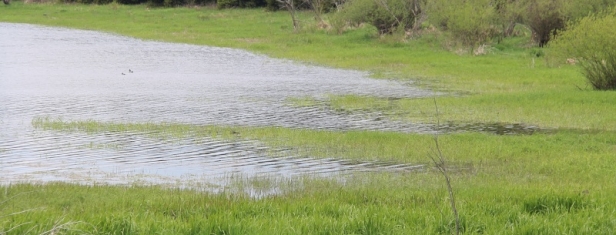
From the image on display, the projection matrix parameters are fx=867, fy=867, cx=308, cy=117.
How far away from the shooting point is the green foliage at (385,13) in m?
42.9

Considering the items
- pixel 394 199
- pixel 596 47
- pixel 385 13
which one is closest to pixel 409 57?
pixel 385 13

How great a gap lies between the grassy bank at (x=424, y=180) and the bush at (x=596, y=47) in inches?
47.2

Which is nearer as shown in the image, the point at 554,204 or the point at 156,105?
the point at 554,204

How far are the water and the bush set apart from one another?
4.87m

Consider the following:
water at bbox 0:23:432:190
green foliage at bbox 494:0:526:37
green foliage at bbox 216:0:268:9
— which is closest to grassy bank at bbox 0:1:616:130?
green foliage at bbox 494:0:526:37

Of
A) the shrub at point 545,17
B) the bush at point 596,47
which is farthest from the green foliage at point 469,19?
the bush at point 596,47

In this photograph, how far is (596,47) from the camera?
76.9 feet

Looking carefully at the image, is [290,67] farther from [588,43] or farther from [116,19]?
[116,19]

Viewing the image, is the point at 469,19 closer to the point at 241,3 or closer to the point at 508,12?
the point at 508,12

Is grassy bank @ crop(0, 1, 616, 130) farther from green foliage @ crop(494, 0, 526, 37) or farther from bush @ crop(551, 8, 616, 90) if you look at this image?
green foliage @ crop(494, 0, 526, 37)

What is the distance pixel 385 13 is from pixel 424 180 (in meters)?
30.9

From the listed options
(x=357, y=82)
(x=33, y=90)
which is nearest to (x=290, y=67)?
(x=357, y=82)

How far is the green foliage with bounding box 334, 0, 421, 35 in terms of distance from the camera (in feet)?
141

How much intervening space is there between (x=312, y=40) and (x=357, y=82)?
14.9 m
